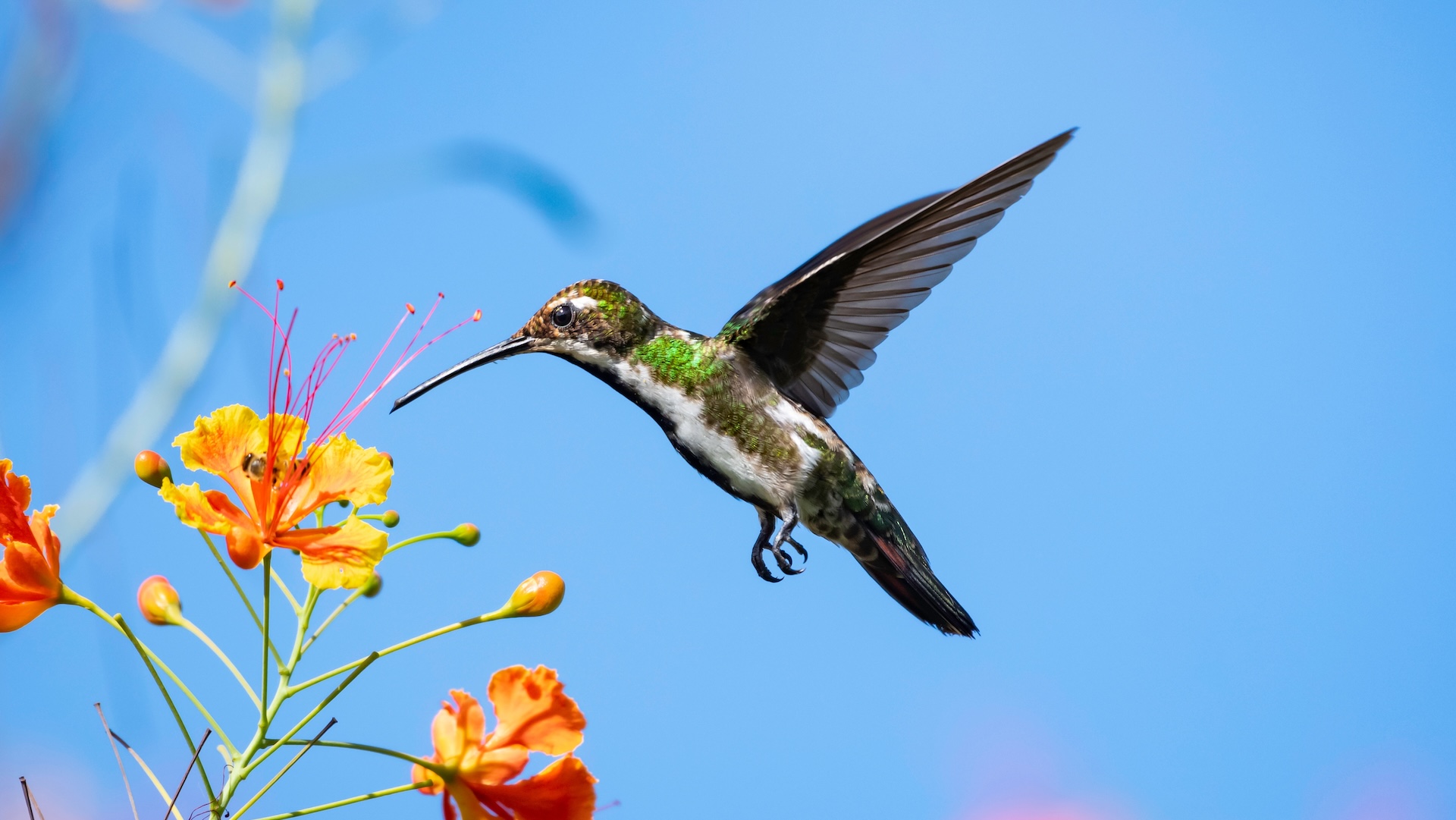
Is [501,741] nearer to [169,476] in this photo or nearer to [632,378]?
[169,476]

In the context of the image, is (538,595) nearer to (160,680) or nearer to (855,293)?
(160,680)

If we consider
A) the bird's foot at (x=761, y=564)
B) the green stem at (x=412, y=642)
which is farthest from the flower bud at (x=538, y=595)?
the bird's foot at (x=761, y=564)

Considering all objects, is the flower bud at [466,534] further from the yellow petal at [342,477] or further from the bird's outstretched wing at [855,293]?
the bird's outstretched wing at [855,293]

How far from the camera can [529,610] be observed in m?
1.19

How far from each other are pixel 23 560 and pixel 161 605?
0.13m

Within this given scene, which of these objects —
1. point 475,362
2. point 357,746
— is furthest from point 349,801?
point 475,362

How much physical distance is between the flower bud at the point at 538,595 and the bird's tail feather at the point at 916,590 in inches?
33.2

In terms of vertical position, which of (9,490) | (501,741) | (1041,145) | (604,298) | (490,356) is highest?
(1041,145)

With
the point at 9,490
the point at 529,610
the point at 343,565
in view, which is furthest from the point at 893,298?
the point at 9,490

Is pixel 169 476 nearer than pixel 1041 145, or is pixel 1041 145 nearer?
pixel 169 476

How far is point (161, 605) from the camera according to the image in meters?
1.16

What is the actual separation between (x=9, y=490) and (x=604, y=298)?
77 centimetres

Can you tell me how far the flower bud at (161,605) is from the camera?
45.5 inches

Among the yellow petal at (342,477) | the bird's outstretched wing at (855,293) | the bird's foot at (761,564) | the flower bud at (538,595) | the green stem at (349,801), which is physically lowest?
the green stem at (349,801)
